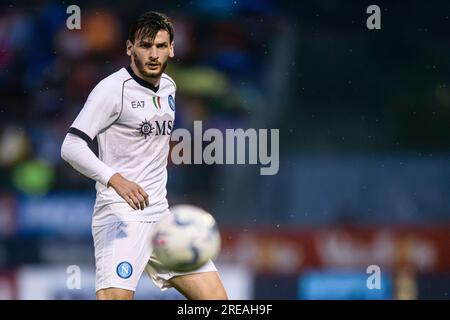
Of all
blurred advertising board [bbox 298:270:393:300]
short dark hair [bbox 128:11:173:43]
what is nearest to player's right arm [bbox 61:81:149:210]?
short dark hair [bbox 128:11:173:43]

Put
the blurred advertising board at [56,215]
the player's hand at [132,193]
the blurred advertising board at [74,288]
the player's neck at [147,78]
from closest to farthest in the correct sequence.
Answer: the player's hand at [132,193]
the player's neck at [147,78]
the blurred advertising board at [74,288]
the blurred advertising board at [56,215]

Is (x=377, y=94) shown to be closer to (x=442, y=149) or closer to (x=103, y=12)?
(x=442, y=149)

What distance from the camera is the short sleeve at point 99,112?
562cm

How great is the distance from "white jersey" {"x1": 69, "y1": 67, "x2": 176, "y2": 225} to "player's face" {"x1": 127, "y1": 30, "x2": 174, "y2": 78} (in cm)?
8

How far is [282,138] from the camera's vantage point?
11.0 m

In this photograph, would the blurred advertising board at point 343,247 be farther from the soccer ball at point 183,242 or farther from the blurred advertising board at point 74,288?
the soccer ball at point 183,242

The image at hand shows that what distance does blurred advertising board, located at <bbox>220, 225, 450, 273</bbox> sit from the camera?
10.2m

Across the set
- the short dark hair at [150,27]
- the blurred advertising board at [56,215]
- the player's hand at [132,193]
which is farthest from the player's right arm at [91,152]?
the blurred advertising board at [56,215]

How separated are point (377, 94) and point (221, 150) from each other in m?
2.19

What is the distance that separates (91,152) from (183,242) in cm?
66

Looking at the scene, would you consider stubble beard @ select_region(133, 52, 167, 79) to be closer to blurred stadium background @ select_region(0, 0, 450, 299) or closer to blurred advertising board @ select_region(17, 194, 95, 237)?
blurred stadium background @ select_region(0, 0, 450, 299)

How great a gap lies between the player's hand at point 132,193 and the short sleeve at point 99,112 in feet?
1.27

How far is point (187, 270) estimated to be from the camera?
573 cm

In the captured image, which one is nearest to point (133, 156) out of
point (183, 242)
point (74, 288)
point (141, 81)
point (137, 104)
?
point (137, 104)
